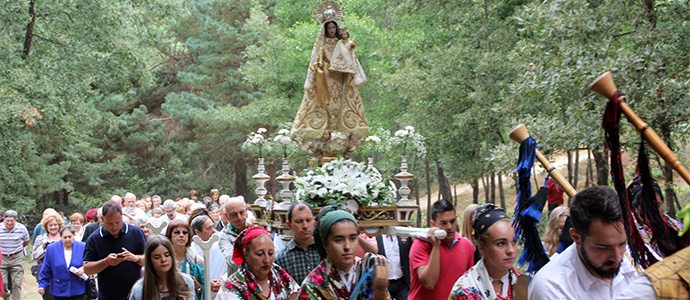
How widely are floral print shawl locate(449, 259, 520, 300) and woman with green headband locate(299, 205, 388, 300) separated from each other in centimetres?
56

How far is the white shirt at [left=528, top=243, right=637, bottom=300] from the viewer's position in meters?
2.90

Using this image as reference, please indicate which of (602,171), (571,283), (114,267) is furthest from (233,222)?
(602,171)

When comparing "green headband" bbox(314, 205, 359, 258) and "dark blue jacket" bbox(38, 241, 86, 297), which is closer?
"green headband" bbox(314, 205, 359, 258)

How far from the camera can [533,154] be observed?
3727 millimetres

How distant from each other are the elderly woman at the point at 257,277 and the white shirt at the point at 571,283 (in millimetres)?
1703

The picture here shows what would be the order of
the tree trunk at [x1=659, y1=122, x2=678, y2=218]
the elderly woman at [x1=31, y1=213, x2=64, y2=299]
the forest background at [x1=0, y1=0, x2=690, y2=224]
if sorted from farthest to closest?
1. the forest background at [x1=0, y1=0, x2=690, y2=224]
2. the tree trunk at [x1=659, y1=122, x2=678, y2=218]
3. the elderly woman at [x1=31, y1=213, x2=64, y2=299]

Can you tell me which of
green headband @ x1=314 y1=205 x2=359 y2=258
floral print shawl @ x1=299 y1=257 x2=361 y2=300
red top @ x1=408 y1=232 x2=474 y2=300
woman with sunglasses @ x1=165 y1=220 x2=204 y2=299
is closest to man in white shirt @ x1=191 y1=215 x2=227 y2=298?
woman with sunglasses @ x1=165 y1=220 x2=204 y2=299

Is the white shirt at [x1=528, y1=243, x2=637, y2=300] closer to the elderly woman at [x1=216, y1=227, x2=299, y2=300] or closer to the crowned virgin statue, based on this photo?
the elderly woman at [x1=216, y1=227, x2=299, y2=300]

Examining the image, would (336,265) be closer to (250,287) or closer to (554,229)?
(250,287)

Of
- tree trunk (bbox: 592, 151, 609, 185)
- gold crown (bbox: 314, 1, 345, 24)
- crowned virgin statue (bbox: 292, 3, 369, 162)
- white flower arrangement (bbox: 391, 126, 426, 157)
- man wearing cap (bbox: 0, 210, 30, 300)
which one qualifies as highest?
gold crown (bbox: 314, 1, 345, 24)

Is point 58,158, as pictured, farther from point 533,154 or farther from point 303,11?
point 533,154

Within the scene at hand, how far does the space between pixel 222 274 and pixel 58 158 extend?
2655 centimetres

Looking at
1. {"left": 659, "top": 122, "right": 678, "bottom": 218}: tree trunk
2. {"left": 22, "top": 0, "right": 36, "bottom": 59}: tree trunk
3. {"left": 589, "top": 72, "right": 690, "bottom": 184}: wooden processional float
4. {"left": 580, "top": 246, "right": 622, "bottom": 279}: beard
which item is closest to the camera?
{"left": 589, "top": 72, "right": 690, "bottom": 184}: wooden processional float

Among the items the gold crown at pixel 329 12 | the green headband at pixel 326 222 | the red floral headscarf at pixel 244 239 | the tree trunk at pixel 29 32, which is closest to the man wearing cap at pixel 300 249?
the red floral headscarf at pixel 244 239
